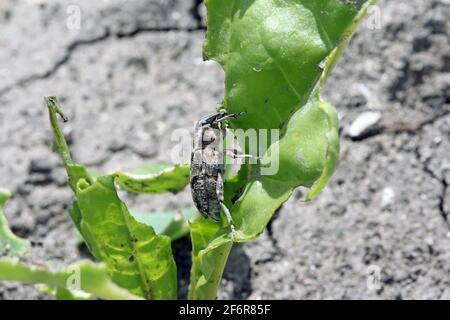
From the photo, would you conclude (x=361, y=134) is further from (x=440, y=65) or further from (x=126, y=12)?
(x=126, y=12)

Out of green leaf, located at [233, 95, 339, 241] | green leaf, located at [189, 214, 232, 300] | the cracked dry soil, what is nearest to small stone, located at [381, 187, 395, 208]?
the cracked dry soil

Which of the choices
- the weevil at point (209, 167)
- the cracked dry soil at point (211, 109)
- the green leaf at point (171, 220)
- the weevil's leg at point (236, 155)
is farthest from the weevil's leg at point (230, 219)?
the green leaf at point (171, 220)

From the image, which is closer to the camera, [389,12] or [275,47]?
[275,47]

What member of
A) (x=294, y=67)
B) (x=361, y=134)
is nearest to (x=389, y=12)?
(x=361, y=134)

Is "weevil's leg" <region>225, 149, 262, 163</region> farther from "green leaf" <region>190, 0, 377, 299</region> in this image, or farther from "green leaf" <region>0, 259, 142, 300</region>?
"green leaf" <region>0, 259, 142, 300</region>

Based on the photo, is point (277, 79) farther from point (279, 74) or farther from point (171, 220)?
point (171, 220)

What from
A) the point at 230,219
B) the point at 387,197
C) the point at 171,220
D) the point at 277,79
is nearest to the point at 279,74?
the point at 277,79
